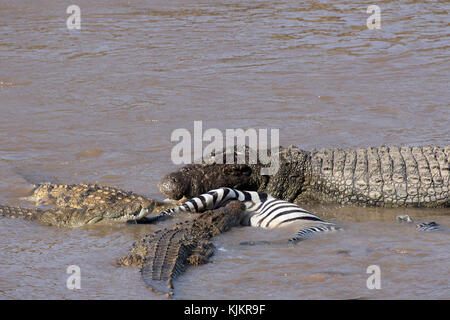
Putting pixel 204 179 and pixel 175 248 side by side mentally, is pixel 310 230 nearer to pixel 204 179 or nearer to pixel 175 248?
pixel 175 248

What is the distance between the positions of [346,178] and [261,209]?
3.36ft

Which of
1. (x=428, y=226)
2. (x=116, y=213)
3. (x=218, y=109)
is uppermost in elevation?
(x=218, y=109)

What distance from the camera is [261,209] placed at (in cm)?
673

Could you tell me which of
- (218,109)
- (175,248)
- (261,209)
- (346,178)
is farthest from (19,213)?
(218,109)

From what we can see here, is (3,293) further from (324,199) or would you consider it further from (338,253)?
(324,199)

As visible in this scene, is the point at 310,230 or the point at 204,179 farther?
the point at 204,179

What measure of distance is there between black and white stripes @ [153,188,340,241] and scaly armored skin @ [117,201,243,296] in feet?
1.16

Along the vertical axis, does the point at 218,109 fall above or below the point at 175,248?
above

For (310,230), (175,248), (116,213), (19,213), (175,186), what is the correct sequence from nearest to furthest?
(175,248)
(310,230)
(116,213)
(19,213)
(175,186)

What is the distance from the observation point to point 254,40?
14.6 m

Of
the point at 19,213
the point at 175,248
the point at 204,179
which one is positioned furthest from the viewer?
the point at 204,179

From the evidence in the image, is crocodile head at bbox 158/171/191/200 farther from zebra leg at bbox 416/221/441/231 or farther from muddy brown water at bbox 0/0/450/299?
zebra leg at bbox 416/221/441/231

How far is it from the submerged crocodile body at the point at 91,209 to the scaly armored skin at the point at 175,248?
2.22ft

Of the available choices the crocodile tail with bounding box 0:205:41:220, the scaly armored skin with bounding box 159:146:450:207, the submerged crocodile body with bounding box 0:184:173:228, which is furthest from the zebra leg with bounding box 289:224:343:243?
the crocodile tail with bounding box 0:205:41:220
